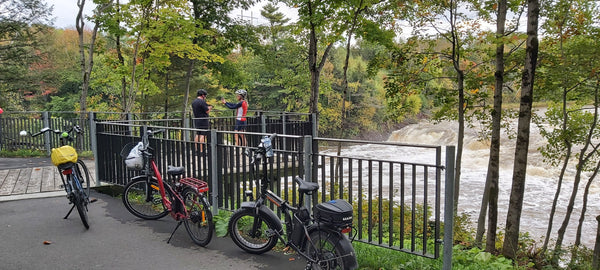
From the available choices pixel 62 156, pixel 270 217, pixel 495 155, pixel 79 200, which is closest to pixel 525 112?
pixel 495 155

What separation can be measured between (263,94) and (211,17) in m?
27.3

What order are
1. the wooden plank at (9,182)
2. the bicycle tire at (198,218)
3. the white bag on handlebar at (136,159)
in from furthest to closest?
the wooden plank at (9,182) → the white bag on handlebar at (136,159) → the bicycle tire at (198,218)

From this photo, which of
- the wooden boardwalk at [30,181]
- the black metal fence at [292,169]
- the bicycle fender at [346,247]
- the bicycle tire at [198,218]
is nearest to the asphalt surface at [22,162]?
the wooden boardwalk at [30,181]

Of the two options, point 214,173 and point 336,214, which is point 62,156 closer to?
point 214,173

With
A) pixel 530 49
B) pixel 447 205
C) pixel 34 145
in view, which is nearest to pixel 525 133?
pixel 530 49

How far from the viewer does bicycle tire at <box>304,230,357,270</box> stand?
3975 millimetres

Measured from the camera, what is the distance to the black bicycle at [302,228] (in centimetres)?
400

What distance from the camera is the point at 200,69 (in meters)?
27.0

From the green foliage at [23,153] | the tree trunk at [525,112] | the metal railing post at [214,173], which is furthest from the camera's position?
the green foliage at [23,153]

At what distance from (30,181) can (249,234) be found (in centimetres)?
640

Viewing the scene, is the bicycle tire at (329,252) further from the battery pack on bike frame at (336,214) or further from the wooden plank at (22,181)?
the wooden plank at (22,181)

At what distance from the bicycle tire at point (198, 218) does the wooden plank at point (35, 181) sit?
14.6 feet

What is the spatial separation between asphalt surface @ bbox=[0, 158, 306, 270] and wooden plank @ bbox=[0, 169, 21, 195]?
56.0 inches

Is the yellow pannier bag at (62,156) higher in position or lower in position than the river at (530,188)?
higher
